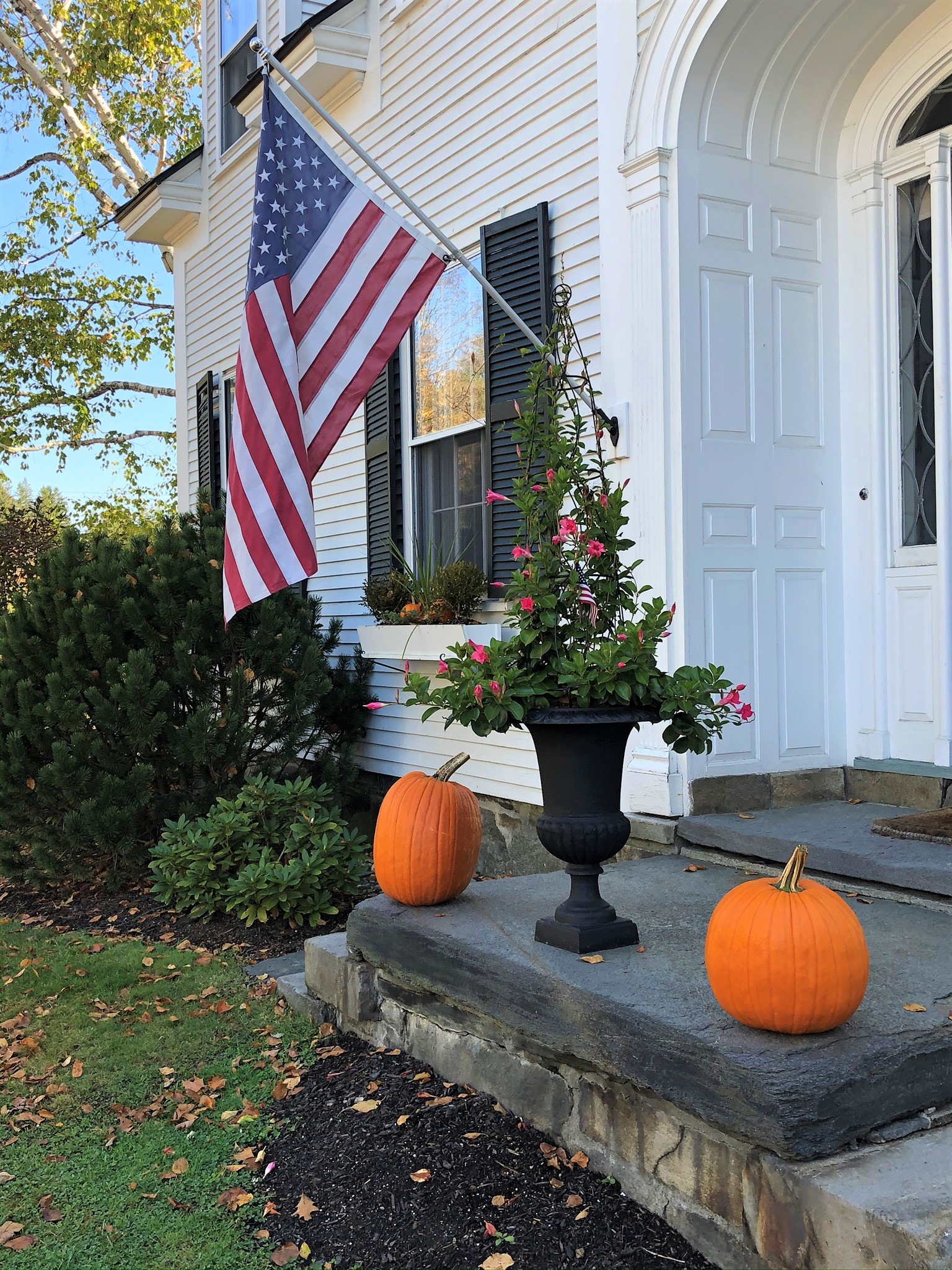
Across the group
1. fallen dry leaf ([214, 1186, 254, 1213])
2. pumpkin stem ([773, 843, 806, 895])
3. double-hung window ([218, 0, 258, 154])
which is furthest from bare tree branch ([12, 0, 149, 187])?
pumpkin stem ([773, 843, 806, 895])

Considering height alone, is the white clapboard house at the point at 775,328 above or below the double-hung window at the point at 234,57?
below

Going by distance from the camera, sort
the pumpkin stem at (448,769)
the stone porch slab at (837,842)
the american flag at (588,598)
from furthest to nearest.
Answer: the pumpkin stem at (448,769) < the stone porch slab at (837,842) < the american flag at (588,598)

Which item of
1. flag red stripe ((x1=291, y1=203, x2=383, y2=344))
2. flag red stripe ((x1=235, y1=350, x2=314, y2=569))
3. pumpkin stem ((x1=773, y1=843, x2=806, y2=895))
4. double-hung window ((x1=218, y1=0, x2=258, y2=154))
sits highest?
double-hung window ((x1=218, y1=0, x2=258, y2=154))

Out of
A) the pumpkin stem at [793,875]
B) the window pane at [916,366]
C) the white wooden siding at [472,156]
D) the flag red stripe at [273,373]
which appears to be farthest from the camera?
the white wooden siding at [472,156]

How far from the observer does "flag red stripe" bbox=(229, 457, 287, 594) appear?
14.7ft

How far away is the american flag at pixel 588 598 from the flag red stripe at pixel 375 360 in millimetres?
1720

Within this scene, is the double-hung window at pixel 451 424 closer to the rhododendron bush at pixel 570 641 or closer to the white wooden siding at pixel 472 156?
the white wooden siding at pixel 472 156

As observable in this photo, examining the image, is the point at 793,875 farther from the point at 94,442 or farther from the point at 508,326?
the point at 94,442

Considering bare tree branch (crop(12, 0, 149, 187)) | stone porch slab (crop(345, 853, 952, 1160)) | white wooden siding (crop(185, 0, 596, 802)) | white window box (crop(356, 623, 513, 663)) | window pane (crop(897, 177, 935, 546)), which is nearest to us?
stone porch slab (crop(345, 853, 952, 1160))

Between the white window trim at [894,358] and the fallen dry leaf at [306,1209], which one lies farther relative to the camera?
the white window trim at [894,358]

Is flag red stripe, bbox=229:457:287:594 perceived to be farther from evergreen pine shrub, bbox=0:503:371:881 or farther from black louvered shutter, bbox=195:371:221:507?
black louvered shutter, bbox=195:371:221:507

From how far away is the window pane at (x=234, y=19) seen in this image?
30.7 feet

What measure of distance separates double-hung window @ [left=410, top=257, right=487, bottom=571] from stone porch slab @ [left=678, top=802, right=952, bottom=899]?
229 centimetres

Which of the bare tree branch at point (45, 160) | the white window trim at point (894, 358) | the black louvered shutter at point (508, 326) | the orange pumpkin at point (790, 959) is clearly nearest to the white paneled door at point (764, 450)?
the white window trim at point (894, 358)
